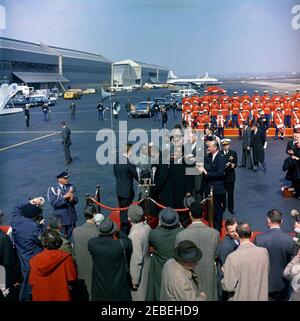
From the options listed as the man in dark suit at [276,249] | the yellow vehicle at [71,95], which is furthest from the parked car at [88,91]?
the man in dark suit at [276,249]

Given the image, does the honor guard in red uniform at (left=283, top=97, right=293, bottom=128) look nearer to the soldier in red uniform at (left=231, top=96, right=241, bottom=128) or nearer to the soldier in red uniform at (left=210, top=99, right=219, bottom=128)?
the soldier in red uniform at (left=231, top=96, right=241, bottom=128)

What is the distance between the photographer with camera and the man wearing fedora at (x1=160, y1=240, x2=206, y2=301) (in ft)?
7.60

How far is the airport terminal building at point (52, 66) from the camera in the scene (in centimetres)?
6875

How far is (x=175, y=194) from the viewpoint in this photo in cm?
781

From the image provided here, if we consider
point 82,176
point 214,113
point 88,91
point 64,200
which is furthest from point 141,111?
point 88,91

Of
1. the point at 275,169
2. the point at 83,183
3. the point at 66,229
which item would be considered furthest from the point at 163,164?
the point at 275,169

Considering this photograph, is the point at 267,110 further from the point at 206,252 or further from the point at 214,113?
the point at 206,252

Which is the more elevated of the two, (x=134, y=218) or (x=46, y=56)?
(x=46, y=56)

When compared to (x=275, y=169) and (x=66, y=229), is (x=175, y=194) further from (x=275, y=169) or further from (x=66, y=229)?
(x=275, y=169)

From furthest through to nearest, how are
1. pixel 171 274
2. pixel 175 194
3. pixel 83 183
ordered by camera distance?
pixel 83 183 < pixel 175 194 < pixel 171 274

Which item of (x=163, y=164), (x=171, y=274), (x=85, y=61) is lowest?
(x=171, y=274)

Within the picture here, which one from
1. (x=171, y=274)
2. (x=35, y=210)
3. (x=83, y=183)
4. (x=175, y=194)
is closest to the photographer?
(x=171, y=274)
